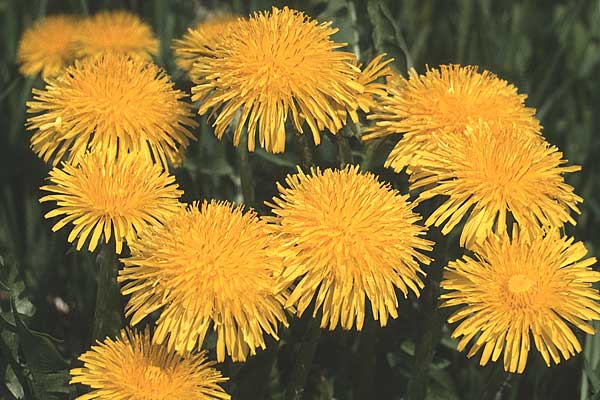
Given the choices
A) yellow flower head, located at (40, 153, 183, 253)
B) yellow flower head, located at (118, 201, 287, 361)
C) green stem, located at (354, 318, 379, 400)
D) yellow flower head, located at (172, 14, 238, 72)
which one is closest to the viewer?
yellow flower head, located at (118, 201, 287, 361)

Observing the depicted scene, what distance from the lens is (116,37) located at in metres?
2.34

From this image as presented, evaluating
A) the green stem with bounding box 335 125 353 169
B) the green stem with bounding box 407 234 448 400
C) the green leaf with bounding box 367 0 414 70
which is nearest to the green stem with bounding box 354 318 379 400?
the green stem with bounding box 407 234 448 400

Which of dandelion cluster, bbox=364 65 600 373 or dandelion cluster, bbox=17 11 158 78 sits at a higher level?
dandelion cluster, bbox=17 11 158 78

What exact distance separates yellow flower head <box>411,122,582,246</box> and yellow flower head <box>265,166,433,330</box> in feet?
0.33

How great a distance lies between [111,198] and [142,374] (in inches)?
12.1

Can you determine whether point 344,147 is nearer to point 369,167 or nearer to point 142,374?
point 369,167

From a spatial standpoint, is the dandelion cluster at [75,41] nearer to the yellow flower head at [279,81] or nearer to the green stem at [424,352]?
the yellow flower head at [279,81]

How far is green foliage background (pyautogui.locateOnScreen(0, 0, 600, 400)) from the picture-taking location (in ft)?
5.34

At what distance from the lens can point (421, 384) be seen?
5.33ft

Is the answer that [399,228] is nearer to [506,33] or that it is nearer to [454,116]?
[454,116]

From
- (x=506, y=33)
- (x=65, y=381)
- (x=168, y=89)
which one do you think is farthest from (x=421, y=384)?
(x=506, y=33)

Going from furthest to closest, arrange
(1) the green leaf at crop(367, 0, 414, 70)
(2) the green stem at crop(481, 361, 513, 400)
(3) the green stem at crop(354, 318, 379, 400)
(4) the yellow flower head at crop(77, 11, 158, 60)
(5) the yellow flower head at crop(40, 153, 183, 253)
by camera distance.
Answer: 1. (4) the yellow flower head at crop(77, 11, 158, 60)
2. (1) the green leaf at crop(367, 0, 414, 70)
3. (3) the green stem at crop(354, 318, 379, 400)
4. (2) the green stem at crop(481, 361, 513, 400)
5. (5) the yellow flower head at crop(40, 153, 183, 253)

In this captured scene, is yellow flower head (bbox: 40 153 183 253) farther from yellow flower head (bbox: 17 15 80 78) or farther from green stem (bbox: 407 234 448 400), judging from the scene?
yellow flower head (bbox: 17 15 80 78)

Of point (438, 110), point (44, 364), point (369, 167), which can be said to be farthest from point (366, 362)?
point (44, 364)
